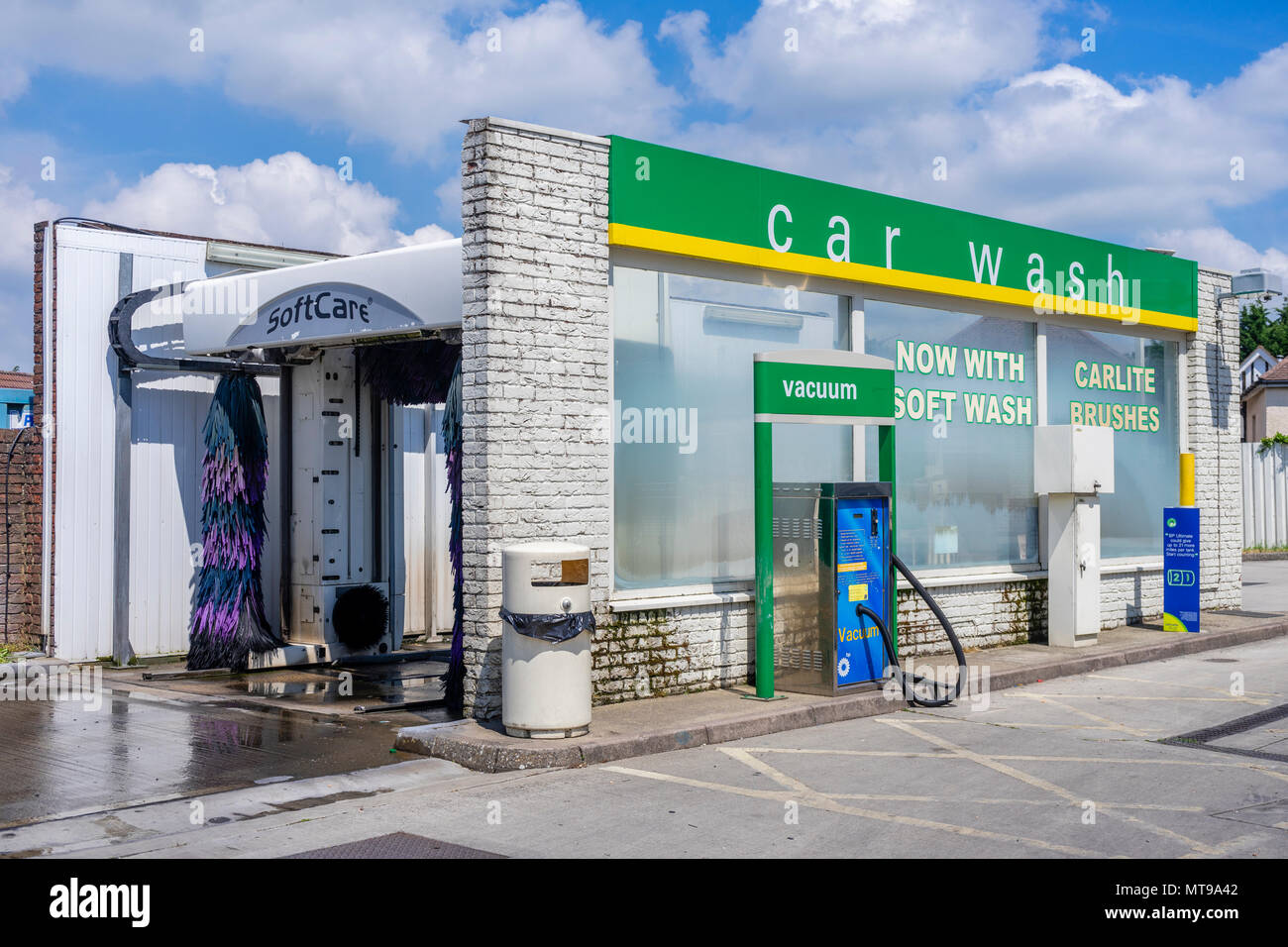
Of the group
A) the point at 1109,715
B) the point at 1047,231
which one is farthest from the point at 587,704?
the point at 1047,231

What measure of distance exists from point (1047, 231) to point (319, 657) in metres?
8.91

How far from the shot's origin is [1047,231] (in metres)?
13.1

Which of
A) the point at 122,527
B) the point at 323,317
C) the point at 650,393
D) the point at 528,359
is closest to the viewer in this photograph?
the point at 528,359

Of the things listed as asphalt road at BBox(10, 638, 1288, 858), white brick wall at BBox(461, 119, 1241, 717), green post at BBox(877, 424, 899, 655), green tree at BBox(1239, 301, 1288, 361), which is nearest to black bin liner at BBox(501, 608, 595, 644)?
white brick wall at BBox(461, 119, 1241, 717)

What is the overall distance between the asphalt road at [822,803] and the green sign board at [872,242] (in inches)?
159

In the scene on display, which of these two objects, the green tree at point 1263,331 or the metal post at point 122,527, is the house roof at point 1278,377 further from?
the metal post at point 122,527

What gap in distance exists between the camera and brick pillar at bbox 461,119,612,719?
8.59 m

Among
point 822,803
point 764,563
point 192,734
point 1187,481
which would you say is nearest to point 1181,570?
point 1187,481

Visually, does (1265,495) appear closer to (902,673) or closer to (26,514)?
(902,673)

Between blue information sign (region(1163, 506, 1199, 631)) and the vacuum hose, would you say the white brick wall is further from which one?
blue information sign (region(1163, 506, 1199, 631))

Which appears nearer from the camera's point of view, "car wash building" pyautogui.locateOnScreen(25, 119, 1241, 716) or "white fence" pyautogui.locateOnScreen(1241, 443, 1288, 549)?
"car wash building" pyautogui.locateOnScreen(25, 119, 1241, 716)

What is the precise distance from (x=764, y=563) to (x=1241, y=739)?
11.8 ft

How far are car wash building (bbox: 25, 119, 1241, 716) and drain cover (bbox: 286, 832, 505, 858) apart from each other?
8.50 feet

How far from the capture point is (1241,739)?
28.1ft
